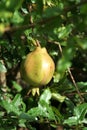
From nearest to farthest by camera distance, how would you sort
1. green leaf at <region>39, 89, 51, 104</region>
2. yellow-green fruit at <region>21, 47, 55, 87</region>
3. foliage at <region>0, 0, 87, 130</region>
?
foliage at <region>0, 0, 87, 130</region> → yellow-green fruit at <region>21, 47, 55, 87</region> → green leaf at <region>39, 89, 51, 104</region>

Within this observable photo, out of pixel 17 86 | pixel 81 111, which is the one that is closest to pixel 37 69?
pixel 81 111

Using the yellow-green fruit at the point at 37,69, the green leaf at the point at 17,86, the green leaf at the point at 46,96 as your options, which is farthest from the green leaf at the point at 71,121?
the green leaf at the point at 17,86

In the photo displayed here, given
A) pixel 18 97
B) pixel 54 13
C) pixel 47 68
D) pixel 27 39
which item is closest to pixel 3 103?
pixel 18 97

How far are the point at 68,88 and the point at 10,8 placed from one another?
1344 mm

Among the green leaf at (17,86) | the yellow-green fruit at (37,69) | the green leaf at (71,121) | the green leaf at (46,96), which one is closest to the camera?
the yellow-green fruit at (37,69)

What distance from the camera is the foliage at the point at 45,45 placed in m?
1.01

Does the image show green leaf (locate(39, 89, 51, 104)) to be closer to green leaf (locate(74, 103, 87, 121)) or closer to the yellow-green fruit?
green leaf (locate(74, 103, 87, 121))

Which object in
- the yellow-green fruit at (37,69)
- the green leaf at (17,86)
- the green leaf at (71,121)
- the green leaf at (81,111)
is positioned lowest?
the green leaf at (71,121)

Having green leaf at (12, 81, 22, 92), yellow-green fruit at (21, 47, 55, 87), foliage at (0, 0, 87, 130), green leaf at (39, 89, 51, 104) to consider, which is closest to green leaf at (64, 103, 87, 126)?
foliage at (0, 0, 87, 130)

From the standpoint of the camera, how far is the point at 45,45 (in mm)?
1910

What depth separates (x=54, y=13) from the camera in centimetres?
106

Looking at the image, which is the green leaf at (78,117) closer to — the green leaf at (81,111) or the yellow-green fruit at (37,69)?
the green leaf at (81,111)

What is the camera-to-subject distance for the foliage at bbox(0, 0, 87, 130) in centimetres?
101

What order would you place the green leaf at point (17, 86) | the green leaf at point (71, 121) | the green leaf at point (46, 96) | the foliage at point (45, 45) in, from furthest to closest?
the green leaf at point (17, 86) → the green leaf at point (46, 96) → the green leaf at point (71, 121) → the foliage at point (45, 45)
